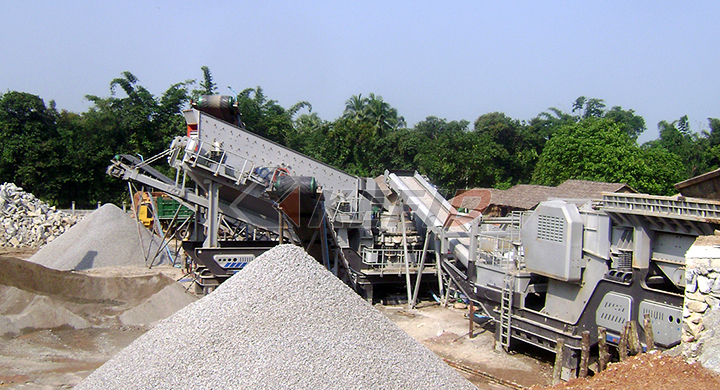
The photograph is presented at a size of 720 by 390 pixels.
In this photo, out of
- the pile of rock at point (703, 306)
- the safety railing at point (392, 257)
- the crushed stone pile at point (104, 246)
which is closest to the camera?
the pile of rock at point (703, 306)

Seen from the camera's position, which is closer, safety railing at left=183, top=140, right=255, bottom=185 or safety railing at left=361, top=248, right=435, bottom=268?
safety railing at left=183, top=140, right=255, bottom=185

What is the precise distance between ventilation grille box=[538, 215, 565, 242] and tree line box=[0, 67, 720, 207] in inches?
826

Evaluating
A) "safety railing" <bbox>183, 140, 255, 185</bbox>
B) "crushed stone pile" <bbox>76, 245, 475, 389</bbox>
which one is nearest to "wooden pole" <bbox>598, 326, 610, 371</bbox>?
"crushed stone pile" <bbox>76, 245, 475, 389</bbox>

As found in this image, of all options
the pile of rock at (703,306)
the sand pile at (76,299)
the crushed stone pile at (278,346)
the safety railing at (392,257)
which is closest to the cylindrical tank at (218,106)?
the sand pile at (76,299)

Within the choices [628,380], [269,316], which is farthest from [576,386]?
[269,316]

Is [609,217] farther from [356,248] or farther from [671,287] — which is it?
[356,248]

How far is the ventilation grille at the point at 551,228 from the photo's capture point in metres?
9.34

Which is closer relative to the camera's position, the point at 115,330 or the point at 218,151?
the point at 115,330

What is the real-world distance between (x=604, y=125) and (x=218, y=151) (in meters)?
24.0

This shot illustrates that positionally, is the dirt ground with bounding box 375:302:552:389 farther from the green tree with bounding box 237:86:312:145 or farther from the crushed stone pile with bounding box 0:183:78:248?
the green tree with bounding box 237:86:312:145

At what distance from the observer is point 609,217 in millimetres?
8820

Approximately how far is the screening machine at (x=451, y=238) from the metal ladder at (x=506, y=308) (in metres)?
0.03

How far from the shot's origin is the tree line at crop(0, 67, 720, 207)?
95.8ft

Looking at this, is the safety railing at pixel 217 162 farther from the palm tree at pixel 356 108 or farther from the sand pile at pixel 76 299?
the palm tree at pixel 356 108
